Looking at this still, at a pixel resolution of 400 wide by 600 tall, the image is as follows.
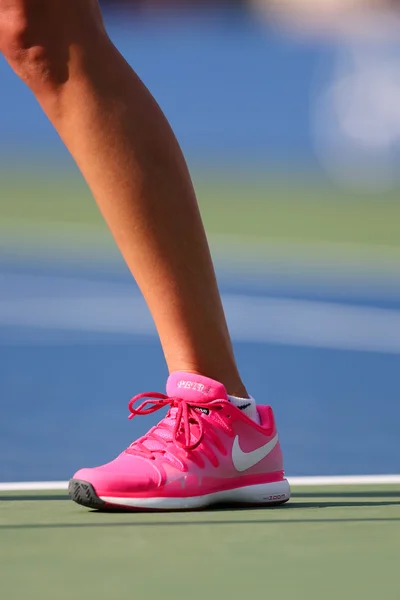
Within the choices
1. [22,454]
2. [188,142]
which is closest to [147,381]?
[22,454]

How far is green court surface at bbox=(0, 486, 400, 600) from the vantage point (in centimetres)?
76

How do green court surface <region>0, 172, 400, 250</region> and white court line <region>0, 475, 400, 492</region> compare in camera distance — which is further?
green court surface <region>0, 172, 400, 250</region>

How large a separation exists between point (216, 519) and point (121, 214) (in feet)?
1.19

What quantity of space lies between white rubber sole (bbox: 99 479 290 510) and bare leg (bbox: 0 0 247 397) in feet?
0.42

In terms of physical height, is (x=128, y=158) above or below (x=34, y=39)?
below

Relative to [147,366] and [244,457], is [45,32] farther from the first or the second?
[147,366]

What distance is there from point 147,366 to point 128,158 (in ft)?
9.95

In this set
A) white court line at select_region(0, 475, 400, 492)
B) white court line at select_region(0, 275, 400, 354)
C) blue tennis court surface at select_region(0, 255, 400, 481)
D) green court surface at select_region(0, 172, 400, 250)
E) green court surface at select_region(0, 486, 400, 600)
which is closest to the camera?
green court surface at select_region(0, 486, 400, 600)

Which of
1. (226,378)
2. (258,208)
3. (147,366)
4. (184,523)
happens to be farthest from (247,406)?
(258,208)

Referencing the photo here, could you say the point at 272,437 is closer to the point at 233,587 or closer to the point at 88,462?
the point at 233,587

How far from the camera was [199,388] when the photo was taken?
132 centimetres

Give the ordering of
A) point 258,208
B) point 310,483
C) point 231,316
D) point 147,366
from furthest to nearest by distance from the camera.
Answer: point 258,208 → point 231,316 → point 147,366 → point 310,483

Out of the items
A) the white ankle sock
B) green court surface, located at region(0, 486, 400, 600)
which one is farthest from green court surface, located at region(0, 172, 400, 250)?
green court surface, located at region(0, 486, 400, 600)

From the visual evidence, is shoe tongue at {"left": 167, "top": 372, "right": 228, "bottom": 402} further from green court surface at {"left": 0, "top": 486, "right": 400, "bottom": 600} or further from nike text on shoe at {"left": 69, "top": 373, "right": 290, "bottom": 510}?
green court surface at {"left": 0, "top": 486, "right": 400, "bottom": 600}
